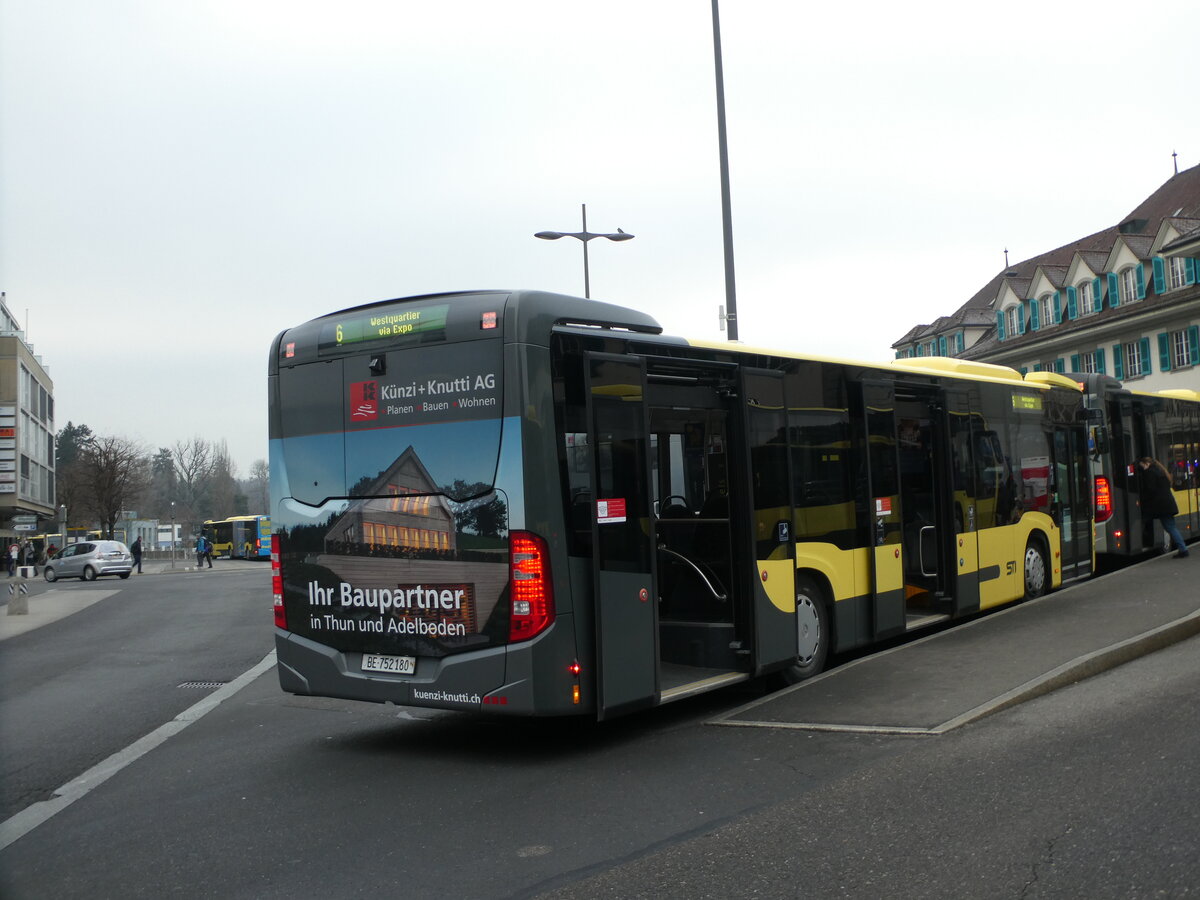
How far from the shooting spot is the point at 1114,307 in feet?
167

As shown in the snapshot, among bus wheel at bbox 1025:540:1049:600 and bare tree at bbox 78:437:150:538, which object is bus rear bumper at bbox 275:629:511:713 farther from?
bare tree at bbox 78:437:150:538

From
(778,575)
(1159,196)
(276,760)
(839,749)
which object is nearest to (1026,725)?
(839,749)

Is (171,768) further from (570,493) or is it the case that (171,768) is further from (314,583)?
(570,493)

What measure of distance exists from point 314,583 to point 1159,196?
56.8 meters

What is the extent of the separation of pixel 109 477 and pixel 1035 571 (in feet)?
253

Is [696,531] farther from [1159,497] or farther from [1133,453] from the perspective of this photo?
[1133,453]

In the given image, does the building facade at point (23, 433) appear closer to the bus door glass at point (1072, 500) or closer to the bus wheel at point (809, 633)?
the bus door glass at point (1072, 500)

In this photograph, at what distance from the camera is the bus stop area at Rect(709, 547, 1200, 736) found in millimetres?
7891

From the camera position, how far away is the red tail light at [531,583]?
714cm

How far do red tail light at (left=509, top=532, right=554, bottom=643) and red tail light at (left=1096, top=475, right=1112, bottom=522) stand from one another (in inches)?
456

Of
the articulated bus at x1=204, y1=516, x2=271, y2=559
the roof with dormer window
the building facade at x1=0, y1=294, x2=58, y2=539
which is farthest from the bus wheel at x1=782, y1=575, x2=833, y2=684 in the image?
the building facade at x1=0, y1=294, x2=58, y2=539

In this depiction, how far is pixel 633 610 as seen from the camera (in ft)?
25.0

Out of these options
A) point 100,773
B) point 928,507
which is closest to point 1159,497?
point 928,507

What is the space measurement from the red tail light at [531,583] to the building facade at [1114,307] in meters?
43.3
